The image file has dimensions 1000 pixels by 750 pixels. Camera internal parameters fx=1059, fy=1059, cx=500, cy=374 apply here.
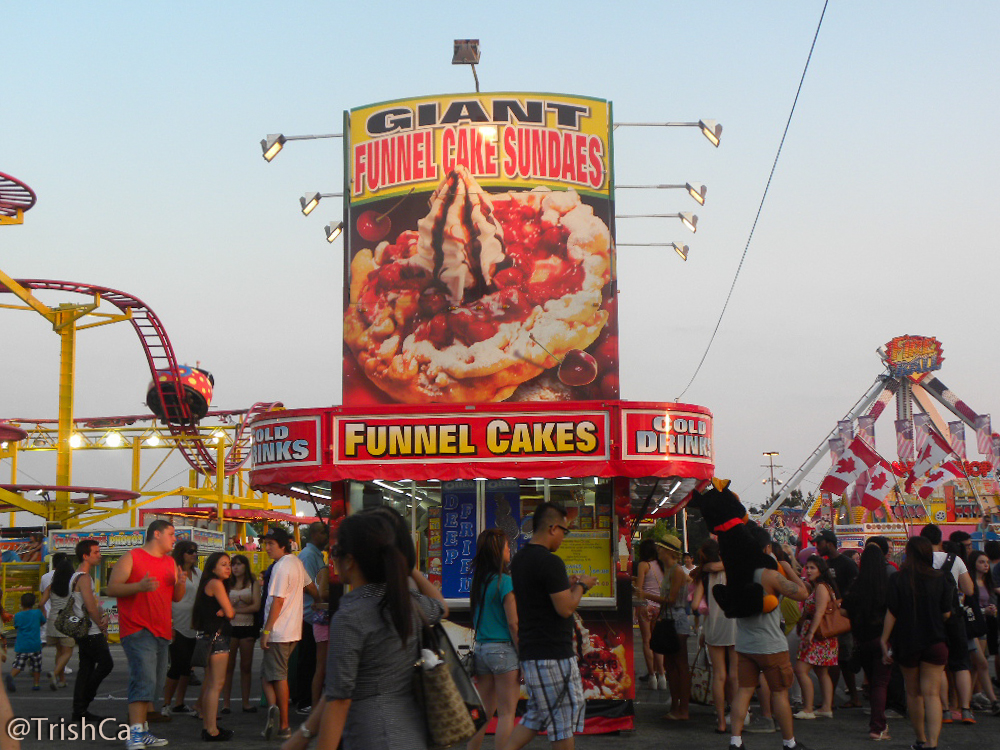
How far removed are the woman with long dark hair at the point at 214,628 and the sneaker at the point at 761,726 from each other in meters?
4.77

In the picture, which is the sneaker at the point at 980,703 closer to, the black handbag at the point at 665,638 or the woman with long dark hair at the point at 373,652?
the black handbag at the point at 665,638

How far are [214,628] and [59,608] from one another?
12.3 ft

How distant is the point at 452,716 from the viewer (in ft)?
12.3

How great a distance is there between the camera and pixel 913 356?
249 ft

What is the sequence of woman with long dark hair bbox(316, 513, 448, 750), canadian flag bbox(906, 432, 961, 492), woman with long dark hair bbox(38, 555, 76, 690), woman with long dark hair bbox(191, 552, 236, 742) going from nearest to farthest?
woman with long dark hair bbox(316, 513, 448, 750), woman with long dark hair bbox(191, 552, 236, 742), woman with long dark hair bbox(38, 555, 76, 690), canadian flag bbox(906, 432, 961, 492)

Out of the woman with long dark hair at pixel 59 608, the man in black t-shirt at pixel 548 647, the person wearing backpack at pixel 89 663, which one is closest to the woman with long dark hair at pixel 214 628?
the person wearing backpack at pixel 89 663

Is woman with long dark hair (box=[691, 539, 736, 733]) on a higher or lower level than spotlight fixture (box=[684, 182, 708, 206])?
lower

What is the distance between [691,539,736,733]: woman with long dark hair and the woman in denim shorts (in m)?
2.99

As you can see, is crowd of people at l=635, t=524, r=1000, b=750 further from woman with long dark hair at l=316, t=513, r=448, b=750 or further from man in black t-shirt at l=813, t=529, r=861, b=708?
woman with long dark hair at l=316, t=513, r=448, b=750

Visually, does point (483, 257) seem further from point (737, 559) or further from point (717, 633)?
point (737, 559)

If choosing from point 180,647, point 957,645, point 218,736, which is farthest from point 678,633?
point 180,647

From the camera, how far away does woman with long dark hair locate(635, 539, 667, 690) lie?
12.2m

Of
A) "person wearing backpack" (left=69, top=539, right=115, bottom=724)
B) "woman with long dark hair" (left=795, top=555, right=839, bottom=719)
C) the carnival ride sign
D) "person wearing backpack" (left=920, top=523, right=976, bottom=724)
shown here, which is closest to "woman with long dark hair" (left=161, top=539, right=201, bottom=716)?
"person wearing backpack" (left=69, top=539, right=115, bottom=724)

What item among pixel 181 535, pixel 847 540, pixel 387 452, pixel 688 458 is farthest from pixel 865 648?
pixel 847 540
